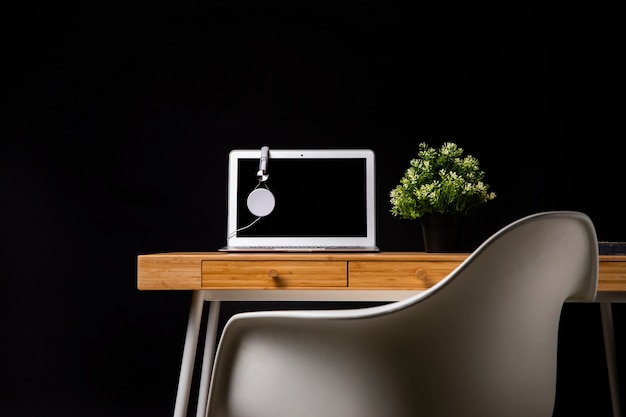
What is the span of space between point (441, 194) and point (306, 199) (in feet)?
1.26

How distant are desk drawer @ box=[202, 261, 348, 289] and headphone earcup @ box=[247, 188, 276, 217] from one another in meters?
0.29

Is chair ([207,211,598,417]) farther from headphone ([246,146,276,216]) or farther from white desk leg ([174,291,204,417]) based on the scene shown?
headphone ([246,146,276,216])

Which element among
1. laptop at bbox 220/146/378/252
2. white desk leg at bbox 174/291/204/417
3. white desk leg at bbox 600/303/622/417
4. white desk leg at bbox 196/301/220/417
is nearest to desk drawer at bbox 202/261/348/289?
white desk leg at bbox 174/291/204/417

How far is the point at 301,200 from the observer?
1.78 m

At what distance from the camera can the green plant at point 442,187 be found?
164 cm

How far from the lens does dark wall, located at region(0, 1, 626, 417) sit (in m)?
2.13

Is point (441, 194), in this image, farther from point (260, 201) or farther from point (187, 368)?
point (187, 368)

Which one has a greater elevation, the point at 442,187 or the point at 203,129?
the point at 203,129

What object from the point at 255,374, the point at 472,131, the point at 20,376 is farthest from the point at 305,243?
the point at 20,376

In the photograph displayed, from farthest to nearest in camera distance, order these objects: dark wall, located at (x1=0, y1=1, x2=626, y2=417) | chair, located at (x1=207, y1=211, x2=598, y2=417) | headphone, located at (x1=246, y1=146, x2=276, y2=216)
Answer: dark wall, located at (x1=0, y1=1, x2=626, y2=417) < headphone, located at (x1=246, y1=146, x2=276, y2=216) < chair, located at (x1=207, y1=211, x2=598, y2=417)

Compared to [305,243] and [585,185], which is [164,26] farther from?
[585,185]

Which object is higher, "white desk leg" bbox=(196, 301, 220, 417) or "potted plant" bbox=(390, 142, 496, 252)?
"potted plant" bbox=(390, 142, 496, 252)

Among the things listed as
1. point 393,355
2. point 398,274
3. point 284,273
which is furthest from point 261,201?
point 393,355

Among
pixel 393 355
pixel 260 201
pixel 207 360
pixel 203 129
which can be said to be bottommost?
pixel 207 360
